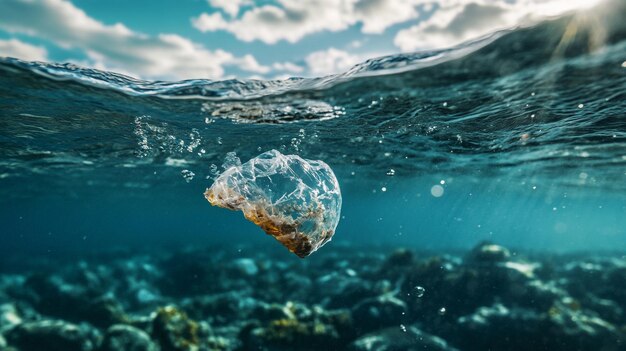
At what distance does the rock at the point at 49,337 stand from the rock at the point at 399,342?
10.4 meters

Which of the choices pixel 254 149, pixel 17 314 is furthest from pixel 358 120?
pixel 17 314

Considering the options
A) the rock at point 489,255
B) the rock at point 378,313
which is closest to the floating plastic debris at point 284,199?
the rock at point 378,313

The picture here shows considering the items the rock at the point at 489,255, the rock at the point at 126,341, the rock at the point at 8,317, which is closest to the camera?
the rock at the point at 126,341

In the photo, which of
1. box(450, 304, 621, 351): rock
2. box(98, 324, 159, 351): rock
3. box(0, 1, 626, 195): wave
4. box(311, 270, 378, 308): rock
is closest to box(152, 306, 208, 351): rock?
box(98, 324, 159, 351): rock

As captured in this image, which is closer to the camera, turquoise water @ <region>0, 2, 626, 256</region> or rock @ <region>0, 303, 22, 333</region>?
turquoise water @ <region>0, 2, 626, 256</region>

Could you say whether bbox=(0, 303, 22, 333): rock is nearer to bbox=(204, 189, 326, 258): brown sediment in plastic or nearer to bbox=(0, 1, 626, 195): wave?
bbox=(0, 1, 626, 195): wave

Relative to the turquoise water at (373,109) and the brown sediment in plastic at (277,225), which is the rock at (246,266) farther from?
the brown sediment in plastic at (277,225)

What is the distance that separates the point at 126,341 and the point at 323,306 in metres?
8.29

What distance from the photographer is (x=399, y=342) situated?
530 inches

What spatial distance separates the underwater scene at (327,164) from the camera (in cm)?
773

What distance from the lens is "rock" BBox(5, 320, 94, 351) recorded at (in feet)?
43.8

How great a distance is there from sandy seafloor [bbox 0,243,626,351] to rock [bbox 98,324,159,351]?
38mm

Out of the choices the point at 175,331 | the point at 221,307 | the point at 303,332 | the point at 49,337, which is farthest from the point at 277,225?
the point at 49,337

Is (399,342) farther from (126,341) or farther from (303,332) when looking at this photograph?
(126,341)
